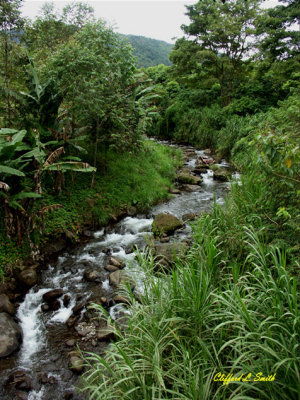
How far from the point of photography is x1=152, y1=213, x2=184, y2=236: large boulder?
23.8ft

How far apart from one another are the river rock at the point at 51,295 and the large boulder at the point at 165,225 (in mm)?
3209

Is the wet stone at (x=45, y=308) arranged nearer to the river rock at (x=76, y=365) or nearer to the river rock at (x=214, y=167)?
the river rock at (x=76, y=365)

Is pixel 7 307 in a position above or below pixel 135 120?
below

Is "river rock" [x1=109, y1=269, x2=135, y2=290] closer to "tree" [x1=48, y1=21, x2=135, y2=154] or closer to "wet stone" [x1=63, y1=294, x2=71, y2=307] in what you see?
"wet stone" [x1=63, y1=294, x2=71, y2=307]

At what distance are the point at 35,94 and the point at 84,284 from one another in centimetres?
522

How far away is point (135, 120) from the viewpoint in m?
8.51

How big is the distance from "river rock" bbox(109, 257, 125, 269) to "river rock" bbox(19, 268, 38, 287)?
167 cm

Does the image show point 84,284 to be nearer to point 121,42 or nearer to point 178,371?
point 178,371

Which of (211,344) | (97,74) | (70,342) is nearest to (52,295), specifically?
(70,342)

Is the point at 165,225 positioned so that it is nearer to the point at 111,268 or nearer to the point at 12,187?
the point at 111,268

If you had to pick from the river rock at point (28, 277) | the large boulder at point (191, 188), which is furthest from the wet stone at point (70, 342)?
the large boulder at point (191, 188)

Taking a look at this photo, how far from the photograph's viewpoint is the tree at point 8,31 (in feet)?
22.7

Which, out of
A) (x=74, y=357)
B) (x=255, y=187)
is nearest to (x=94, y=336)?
(x=74, y=357)

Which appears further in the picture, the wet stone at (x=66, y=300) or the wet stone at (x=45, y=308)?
the wet stone at (x=66, y=300)
